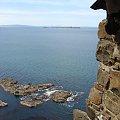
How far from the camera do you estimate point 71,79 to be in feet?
311

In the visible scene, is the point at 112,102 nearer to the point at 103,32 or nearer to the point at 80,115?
the point at 80,115

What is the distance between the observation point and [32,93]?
8294 centimetres

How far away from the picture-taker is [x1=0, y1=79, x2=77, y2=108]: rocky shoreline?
73.6 metres

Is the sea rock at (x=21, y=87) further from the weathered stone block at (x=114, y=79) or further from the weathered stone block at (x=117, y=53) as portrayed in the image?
the weathered stone block at (x=117, y=53)

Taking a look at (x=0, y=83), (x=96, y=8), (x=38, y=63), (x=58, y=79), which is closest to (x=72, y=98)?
(x=58, y=79)

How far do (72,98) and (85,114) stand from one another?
221 ft

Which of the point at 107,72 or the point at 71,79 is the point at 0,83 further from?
the point at 107,72

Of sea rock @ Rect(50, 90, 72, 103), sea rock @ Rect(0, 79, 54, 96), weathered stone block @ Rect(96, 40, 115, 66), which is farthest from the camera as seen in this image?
sea rock @ Rect(0, 79, 54, 96)

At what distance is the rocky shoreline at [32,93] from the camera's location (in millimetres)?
73594

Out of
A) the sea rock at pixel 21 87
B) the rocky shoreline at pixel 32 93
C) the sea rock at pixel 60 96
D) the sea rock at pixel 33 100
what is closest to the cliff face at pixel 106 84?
the rocky shoreline at pixel 32 93

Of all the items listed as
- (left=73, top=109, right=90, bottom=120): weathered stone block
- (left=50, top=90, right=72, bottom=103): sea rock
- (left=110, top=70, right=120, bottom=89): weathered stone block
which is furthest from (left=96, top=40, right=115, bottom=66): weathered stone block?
(left=50, top=90, right=72, bottom=103): sea rock

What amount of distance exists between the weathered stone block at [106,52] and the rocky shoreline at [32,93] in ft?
211

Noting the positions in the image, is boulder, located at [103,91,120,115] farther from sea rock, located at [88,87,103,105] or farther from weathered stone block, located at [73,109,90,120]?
weathered stone block, located at [73,109,90,120]

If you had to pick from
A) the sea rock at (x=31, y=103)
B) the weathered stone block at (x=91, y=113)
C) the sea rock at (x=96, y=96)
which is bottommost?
the sea rock at (x=31, y=103)
